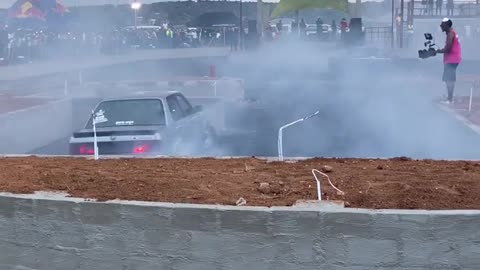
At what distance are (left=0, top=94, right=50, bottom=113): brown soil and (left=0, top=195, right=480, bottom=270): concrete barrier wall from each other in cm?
1273

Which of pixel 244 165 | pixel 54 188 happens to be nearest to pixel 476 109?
pixel 244 165

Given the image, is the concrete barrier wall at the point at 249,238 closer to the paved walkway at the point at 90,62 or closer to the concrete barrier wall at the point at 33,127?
the concrete barrier wall at the point at 33,127

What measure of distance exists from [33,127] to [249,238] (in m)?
11.0

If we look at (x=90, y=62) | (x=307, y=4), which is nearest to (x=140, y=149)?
(x=90, y=62)

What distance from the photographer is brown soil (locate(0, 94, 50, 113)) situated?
57.2 ft

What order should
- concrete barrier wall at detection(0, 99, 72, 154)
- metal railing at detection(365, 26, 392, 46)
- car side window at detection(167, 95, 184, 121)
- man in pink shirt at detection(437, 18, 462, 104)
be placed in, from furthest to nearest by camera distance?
1. metal railing at detection(365, 26, 392, 46)
2. man in pink shirt at detection(437, 18, 462, 104)
3. concrete barrier wall at detection(0, 99, 72, 154)
4. car side window at detection(167, 95, 184, 121)

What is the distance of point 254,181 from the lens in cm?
572

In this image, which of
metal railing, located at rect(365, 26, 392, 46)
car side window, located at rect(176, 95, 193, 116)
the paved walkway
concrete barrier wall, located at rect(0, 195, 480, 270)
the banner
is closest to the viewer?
concrete barrier wall, located at rect(0, 195, 480, 270)

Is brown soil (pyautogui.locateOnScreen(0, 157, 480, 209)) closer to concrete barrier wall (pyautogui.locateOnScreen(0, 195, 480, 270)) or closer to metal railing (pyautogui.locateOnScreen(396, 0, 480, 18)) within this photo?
concrete barrier wall (pyautogui.locateOnScreen(0, 195, 480, 270))

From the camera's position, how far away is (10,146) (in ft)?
44.0

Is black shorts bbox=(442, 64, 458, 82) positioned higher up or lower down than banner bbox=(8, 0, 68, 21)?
lower down

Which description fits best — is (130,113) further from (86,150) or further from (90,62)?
(90,62)

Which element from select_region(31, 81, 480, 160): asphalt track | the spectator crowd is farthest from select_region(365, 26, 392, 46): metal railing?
select_region(31, 81, 480, 160): asphalt track

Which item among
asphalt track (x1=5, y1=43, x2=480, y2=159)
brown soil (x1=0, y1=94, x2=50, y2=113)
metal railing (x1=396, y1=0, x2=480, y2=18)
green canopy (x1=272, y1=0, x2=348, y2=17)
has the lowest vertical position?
asphalt track (x1=5, y1=43, x2=480, y2=159)
